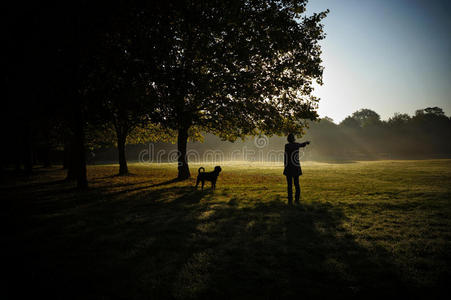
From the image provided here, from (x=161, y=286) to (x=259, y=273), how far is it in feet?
5.66

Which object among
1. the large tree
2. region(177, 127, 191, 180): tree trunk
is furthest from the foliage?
region(177, 127, 191, 180): tree trunk

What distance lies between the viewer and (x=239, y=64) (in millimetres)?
14695

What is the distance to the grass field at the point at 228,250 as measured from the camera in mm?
3488

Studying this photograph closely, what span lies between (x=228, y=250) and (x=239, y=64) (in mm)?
12886

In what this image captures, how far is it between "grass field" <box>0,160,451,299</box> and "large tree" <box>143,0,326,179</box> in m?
8.15

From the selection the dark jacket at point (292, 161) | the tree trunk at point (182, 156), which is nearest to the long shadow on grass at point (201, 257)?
the dark jacket at point (292, 161)

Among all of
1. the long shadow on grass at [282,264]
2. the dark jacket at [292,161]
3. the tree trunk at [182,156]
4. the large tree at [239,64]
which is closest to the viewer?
the long shadow on grass at [282,264]

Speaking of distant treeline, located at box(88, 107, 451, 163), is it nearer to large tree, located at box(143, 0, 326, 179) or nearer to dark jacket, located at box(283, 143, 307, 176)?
large tree, located at box(143, 0, 326, 179)

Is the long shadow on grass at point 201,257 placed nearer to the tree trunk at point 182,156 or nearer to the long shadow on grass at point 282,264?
the long shadow on grass at point 282,264

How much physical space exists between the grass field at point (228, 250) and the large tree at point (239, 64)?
815 centimetres

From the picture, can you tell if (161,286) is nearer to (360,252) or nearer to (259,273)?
(259,273)

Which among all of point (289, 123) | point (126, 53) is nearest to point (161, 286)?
point (126, 53)

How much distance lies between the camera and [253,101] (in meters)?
15.7

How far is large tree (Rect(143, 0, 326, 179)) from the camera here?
1256cm
